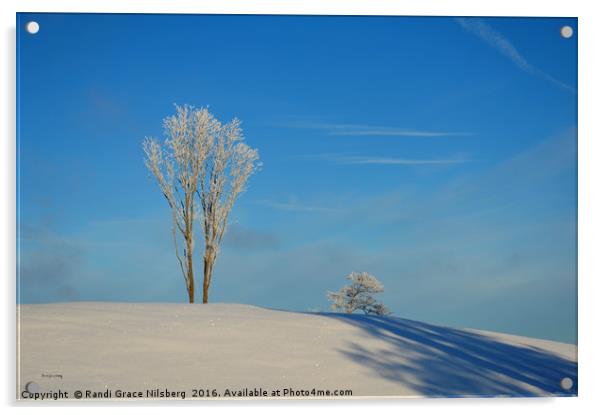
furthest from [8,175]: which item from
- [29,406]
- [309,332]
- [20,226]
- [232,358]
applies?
[309,332]

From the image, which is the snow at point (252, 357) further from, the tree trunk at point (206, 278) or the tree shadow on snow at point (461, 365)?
the tree trunk at point (206, 278)

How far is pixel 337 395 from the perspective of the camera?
616 cm

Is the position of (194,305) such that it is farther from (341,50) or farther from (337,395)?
(341,50)

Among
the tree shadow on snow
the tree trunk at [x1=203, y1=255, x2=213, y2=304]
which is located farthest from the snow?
the tree trunk at [x1=203, y1=255, x2=213, y2=304]

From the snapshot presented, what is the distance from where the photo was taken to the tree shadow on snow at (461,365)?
6246mm

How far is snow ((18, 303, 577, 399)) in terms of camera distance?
19.8 feet

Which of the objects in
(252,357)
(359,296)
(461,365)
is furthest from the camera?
(359,296)

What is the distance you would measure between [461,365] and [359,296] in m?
2.10

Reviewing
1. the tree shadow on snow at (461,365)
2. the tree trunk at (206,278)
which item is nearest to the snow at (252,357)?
the tree shadow on snow at (461,365)

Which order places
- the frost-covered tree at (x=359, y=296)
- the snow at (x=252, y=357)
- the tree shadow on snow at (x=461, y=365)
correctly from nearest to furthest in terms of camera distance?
the snow at (x=252, y=357), the tree shadow on snow at (x=461, y=365), the frost-covered tree at (x=359, y=296)

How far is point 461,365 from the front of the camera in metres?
6.39

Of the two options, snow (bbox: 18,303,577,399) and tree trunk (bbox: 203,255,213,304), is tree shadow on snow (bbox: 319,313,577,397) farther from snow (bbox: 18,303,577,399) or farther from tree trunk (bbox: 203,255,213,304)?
tree trunk (bbox: 203,255,213,304)

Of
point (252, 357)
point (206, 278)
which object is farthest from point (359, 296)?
point (252, 357)

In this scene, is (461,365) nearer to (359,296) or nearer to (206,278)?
(359,296)
